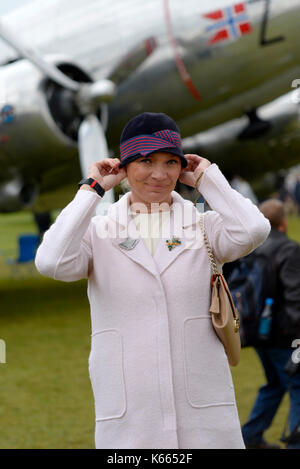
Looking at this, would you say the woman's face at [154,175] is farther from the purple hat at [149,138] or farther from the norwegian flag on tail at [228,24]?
the norwegian flag on tail at [228,24]

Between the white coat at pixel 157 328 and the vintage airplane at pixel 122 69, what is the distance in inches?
233

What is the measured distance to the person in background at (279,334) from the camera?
3.64m

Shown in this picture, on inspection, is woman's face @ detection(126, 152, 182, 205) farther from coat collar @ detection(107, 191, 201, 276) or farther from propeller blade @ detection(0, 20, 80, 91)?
propeller blade @ detection(0, 20, 80, 91)

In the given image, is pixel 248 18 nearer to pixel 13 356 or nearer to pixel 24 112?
pixel 24 112

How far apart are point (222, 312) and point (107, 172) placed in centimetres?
55

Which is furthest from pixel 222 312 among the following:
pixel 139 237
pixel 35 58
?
pixel 35 58

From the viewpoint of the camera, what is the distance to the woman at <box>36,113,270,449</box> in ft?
6.04

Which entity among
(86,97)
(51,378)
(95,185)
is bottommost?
(51,378)

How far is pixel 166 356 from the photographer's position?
1.84m

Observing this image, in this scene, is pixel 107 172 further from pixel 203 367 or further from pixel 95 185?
pixel 203 367

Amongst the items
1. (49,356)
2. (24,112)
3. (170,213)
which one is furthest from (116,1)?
(170,213)

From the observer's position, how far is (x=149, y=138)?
1.89 meters

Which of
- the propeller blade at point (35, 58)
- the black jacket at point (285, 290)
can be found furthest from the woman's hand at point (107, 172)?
the propeller blade at point (35, 58)
